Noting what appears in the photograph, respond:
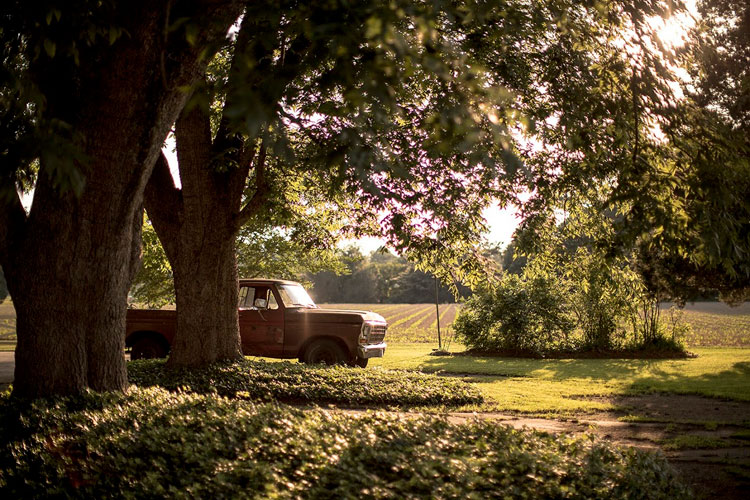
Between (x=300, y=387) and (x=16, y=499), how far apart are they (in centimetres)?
596

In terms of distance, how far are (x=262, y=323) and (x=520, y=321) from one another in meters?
10.6

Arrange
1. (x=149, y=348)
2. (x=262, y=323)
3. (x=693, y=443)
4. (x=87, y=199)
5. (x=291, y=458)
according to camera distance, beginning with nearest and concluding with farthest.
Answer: (x=291, y=458) → (x=87, y=199) → (x=693, y=443) → (x=262, y=323) → (x=149, y=348)

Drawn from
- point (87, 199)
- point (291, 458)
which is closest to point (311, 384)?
point (87, 199)

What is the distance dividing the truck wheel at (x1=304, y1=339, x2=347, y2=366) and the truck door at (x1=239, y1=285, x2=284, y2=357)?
28.6 inches

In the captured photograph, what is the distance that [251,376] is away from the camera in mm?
10922

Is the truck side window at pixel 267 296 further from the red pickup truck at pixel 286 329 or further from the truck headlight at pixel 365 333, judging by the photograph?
the truck headlight at pixel 365 333

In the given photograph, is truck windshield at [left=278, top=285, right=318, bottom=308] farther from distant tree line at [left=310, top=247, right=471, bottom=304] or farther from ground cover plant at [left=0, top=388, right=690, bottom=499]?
distant tree line at [left=310, top=247, right=471, bottom=304]

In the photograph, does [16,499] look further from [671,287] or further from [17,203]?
[671,287]

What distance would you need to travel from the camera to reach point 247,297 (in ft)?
48.3

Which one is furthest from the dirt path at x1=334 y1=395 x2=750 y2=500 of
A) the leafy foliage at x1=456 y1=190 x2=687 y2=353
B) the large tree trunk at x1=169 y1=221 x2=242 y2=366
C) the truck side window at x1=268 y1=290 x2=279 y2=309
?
the leafy foliage at x1=456 y1=190 x2=687 y2=353

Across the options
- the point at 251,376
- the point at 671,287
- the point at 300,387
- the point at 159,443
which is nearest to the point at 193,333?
the point at 251,376

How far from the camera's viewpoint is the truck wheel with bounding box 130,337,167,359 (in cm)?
1488

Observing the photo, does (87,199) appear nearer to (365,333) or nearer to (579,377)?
(365,333)

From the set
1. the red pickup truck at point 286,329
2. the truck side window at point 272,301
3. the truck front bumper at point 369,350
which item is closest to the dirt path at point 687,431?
the truck front bumper at point 369,350
